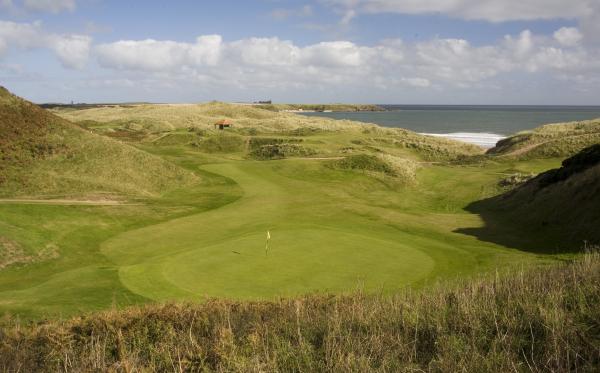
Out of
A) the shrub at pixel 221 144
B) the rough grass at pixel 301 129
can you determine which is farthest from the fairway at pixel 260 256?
the rough grass at pixel 301 129

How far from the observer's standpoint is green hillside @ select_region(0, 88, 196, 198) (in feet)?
107

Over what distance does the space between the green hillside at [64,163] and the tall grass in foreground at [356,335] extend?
2304 centimetres

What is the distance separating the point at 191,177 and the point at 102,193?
902 centimetres

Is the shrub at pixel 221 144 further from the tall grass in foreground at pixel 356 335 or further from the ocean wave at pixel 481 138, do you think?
the ocean wave at pixel 481 138

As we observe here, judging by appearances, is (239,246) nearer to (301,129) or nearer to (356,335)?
(356,335)

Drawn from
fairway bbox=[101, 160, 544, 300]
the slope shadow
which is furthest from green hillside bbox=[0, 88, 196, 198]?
the slope shadow

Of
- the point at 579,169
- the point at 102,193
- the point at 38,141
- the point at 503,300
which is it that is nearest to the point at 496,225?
→ the point at 579,169

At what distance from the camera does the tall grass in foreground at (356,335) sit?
6.96 meters

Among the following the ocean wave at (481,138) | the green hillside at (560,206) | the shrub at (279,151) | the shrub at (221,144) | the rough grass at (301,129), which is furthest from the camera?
the ocean wave at (481,138)

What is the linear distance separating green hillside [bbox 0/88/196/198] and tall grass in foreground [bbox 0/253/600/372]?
2304 cm

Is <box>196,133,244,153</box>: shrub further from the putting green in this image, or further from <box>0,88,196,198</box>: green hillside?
the putting green

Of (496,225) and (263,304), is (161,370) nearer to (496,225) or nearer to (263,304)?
(263,304)

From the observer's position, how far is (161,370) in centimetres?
762

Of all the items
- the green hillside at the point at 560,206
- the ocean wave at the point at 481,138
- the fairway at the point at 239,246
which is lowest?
the fairway at the point at 239,246
